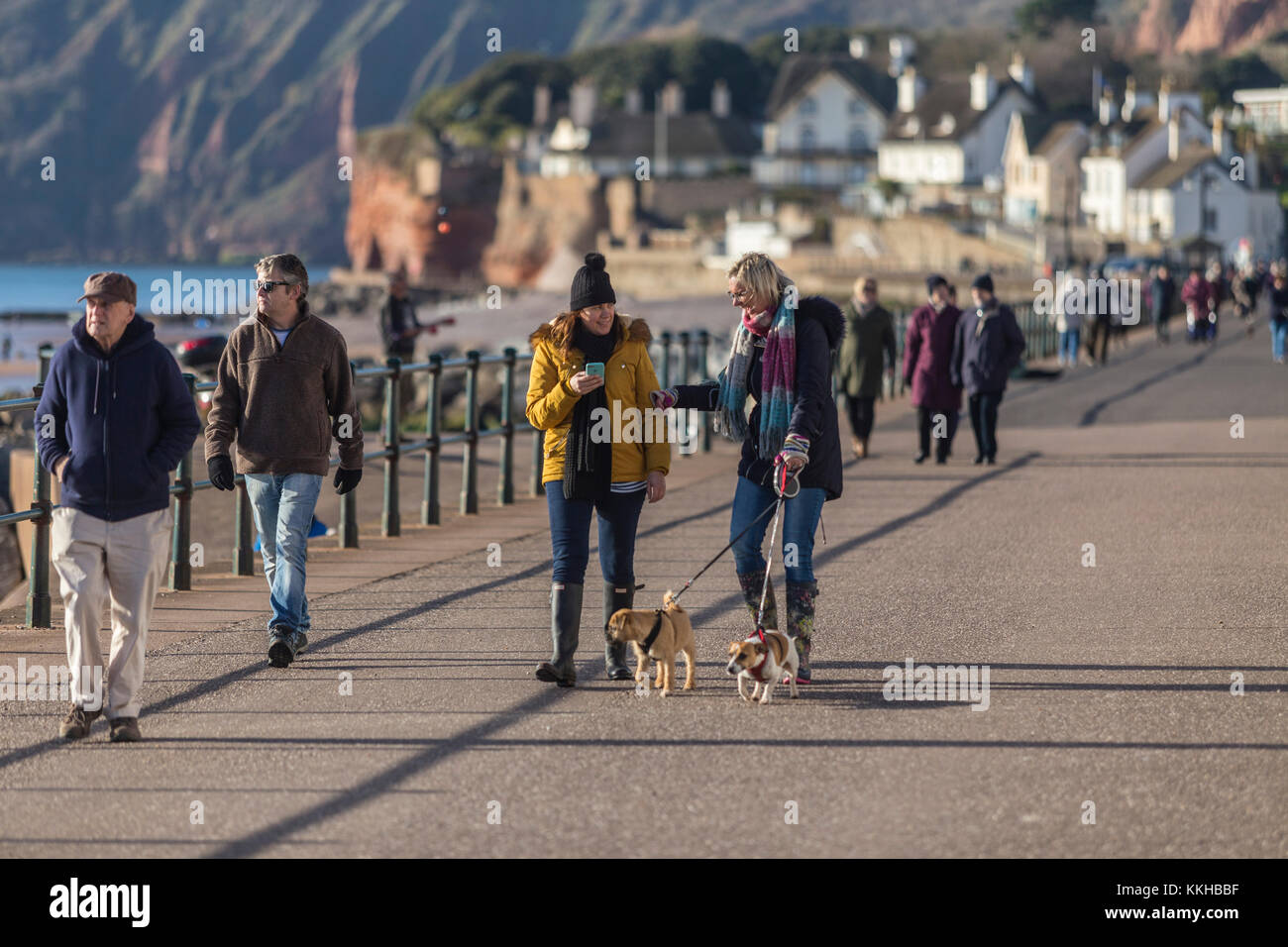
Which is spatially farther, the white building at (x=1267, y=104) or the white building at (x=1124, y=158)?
the white building at (x=1267, y=104)

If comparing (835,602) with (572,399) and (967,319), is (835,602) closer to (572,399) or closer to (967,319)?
(572,399)

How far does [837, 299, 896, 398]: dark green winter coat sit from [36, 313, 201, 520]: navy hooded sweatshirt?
1119 centimetres

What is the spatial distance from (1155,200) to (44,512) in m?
104

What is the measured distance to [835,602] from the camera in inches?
404

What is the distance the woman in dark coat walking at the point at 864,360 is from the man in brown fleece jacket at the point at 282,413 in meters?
9.74

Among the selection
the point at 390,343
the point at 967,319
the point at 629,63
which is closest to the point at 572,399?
the point at 967,319

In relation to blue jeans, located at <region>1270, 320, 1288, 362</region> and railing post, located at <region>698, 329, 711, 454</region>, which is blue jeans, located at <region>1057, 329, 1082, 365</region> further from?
railing post, located at <region>698, 329, 711, 454</region>

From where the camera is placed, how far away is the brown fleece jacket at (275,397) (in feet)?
28.2

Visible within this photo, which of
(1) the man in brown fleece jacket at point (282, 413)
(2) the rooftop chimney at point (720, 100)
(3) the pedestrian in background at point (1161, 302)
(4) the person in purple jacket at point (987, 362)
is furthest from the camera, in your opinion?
(2) the rooftop chimney at point (720, 100)

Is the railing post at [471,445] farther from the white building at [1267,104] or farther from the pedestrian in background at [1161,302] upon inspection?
the white building at [1267,104]

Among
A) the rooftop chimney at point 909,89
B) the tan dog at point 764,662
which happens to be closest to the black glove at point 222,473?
the tan dog at point 764,662

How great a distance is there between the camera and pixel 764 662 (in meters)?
7.66

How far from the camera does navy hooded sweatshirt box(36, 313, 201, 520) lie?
7184 mm
